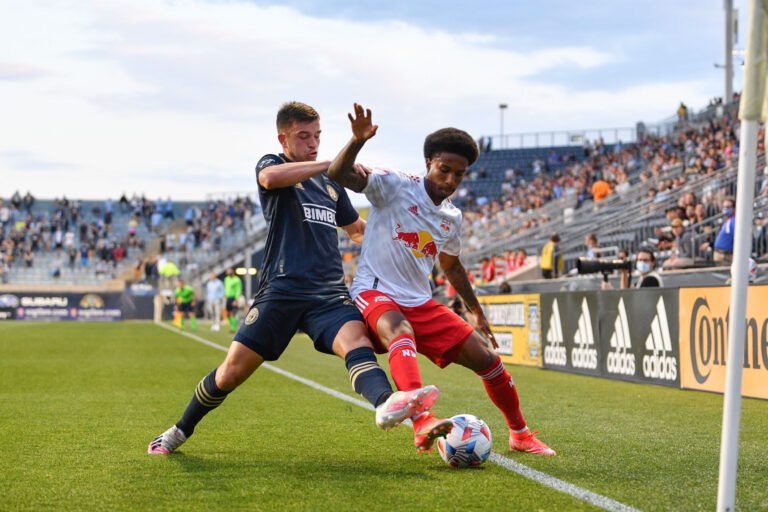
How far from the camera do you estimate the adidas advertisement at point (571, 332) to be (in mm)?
14320

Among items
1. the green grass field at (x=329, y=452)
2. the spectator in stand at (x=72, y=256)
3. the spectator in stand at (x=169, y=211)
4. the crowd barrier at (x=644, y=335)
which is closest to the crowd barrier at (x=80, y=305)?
the spectator in stand at (x=72, y=256)

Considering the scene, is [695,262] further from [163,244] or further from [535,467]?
[163,244]

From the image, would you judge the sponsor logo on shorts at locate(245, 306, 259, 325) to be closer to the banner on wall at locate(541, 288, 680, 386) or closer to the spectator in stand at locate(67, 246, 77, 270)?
the banner on wall at locate(541, 288, 680, 386)

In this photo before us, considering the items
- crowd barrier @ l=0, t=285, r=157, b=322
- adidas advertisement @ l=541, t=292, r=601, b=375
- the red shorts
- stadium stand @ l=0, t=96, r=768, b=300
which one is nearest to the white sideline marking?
the red shorts

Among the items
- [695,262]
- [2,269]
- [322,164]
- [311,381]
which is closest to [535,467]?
[322,164]

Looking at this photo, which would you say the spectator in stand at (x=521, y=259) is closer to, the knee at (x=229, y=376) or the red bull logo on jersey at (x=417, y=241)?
the red bull logo on jersey at (x=417, y=241)

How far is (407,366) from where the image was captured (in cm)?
544

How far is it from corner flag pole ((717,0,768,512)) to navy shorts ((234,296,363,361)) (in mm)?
2527

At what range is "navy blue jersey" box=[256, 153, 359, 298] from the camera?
5848 mm

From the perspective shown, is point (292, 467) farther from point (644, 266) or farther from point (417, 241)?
point (644, 266)

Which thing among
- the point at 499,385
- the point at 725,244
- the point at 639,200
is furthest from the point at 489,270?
the point at 499,385

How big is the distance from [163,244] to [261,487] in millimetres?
51773

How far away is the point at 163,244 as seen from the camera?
55688 mm

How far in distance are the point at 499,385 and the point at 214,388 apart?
1.73m
